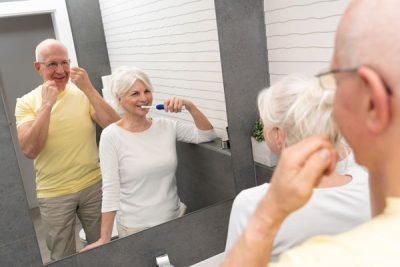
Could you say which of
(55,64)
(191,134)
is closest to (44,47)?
(55,64)

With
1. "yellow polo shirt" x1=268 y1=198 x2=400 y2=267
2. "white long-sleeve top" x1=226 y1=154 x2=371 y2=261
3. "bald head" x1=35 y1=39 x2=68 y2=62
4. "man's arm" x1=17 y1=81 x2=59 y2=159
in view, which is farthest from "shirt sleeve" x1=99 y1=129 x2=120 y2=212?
"yellow polo shirt" x1=268 y1=198 x2=400 y2=267

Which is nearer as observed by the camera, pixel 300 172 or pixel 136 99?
pixel 300 172

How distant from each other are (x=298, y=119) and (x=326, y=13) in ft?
2.33

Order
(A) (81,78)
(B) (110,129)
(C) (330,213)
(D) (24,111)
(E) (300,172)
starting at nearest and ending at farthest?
1. (E) (300,172)
2. (C) (330,213)
3. (D) (24,111)
4. (A) (81,78)
5. (B) (110,129)

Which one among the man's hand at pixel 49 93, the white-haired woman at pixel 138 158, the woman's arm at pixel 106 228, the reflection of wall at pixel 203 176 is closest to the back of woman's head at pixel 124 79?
the white-haired woman at pixel 138 158

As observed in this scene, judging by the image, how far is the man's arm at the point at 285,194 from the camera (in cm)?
55

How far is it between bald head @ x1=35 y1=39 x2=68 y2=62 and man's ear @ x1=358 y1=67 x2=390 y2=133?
1.20 metres

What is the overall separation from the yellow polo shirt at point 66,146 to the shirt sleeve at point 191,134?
1.33ft

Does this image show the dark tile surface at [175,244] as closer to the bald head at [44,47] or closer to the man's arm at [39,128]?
the man's arm at [39,128]

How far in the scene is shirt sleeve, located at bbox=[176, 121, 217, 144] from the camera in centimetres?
177

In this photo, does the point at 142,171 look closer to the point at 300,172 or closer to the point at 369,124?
the point at 300,172

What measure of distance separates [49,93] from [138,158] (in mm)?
459

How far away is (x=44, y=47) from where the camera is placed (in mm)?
1378

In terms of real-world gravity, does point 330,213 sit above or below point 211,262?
above
